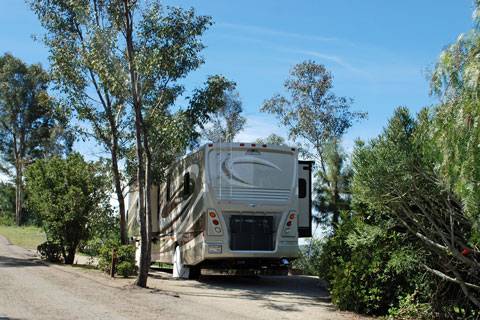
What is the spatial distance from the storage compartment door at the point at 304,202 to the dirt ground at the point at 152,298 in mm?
1526

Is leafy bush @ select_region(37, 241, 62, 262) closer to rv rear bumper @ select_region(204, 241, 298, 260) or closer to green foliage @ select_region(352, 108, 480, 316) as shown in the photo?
rv rear bumper @ select_region(204, 241, 298, 260)

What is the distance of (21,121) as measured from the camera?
41.7 meters

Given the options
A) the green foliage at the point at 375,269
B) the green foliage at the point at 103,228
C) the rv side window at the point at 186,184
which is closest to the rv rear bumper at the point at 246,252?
the rv side window at the point at 186,184

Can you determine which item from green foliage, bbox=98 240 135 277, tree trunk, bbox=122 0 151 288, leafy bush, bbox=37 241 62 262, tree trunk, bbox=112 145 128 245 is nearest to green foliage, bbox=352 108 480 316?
tree trunk, bbox=122 0 151 288

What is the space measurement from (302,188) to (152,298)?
553 centimetres

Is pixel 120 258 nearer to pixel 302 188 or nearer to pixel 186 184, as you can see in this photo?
pixel 186 184

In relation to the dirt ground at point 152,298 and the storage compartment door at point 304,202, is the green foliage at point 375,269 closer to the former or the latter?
the dirt ground at point 152,298

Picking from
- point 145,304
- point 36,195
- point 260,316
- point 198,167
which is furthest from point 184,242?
Result: point 36,195

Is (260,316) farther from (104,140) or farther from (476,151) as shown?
(104,140)

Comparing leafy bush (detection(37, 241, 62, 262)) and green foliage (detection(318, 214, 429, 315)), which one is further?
leafy bush (detection(37, 241, 62, 262))

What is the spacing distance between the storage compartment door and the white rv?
43 centimetres

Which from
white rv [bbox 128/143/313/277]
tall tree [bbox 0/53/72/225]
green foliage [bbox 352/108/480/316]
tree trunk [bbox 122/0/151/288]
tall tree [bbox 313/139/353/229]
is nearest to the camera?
green foliage [bbox 352/108/480/316]

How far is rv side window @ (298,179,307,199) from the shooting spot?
43.4 ft

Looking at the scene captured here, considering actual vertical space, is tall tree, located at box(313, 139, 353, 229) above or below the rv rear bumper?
above
